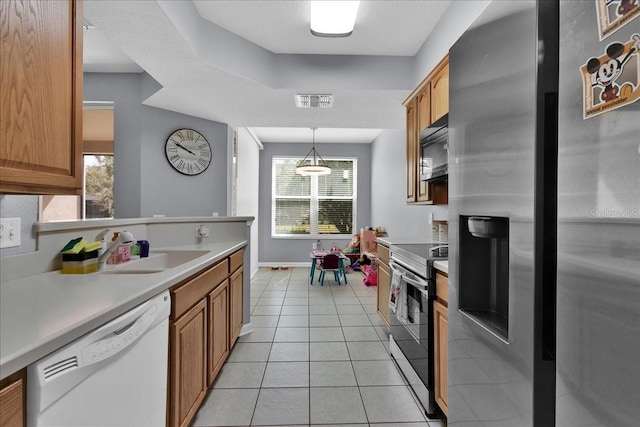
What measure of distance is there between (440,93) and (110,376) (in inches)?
94.8

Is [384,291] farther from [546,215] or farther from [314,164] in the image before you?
[314,164]

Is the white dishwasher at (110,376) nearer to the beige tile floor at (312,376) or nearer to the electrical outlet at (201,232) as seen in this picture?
the beige tile floor at (312,376)

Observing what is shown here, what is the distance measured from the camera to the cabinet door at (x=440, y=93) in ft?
7.07

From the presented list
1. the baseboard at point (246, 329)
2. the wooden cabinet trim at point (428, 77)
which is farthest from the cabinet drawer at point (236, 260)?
the wooden cabinet trim at point (428, 77)

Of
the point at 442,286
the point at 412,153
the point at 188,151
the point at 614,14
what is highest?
the point at 188,151

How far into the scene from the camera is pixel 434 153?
233 centimetres

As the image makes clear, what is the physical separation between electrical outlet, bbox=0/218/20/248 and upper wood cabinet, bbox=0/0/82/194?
0.40m

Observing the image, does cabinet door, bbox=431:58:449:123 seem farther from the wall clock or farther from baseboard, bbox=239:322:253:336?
the wall clock

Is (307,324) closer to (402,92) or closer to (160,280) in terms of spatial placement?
(160,280)

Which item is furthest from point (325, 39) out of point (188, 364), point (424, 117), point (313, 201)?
point (313, 201)

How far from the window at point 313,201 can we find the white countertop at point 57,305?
553cm

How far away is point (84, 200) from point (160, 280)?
135 inches

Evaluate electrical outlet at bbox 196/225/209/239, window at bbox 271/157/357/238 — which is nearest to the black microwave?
electrical outlet at bbox 196/225/209/239

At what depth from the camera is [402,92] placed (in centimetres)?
312
